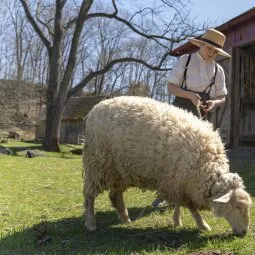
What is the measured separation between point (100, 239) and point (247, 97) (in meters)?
10.7

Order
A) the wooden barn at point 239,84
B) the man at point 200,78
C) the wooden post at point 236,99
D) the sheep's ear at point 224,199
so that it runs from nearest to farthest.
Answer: the sheep's ear at point 224,199 → the man at point 200,78 → the wooden barn at point 239,84 → the wooden post at point 236,99

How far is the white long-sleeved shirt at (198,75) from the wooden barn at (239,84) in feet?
25.6

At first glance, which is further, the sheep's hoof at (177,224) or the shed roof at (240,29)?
Answer: the shed roof at (240,29)

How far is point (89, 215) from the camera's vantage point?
5.51 meters

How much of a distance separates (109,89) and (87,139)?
51.2 m

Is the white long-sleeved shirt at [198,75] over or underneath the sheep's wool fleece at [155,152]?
over

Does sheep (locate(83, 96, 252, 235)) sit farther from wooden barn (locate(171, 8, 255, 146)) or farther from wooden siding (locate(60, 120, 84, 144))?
wooden siding (locate(60, 120, 84, 144))

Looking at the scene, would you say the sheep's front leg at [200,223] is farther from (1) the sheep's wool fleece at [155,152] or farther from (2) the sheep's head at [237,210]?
(2) the sheep's head at [237,210]

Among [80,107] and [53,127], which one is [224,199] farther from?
[80,107]

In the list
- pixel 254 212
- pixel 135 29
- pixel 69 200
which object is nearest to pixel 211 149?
pixel 254 212

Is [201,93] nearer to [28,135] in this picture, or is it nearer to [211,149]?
[211,149]

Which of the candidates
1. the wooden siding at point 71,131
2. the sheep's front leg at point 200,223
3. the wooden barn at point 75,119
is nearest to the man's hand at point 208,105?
the sheep's front leg at point 200,223

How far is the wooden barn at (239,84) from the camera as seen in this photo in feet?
45.4

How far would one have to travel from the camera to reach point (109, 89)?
2232 inches
